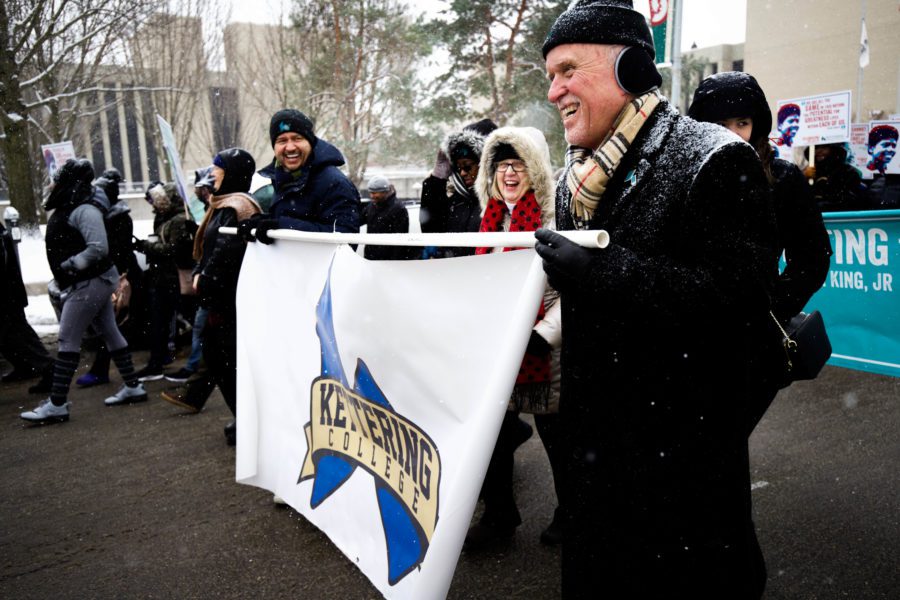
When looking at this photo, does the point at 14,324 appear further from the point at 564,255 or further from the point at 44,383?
the point at 564,255

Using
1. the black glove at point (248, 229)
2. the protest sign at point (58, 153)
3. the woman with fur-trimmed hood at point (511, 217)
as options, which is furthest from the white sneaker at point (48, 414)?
the protest sign at point (58, 153)

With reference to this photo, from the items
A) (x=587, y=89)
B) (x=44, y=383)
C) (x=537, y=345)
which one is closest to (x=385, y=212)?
(x=44, y=383)

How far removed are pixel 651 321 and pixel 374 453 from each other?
1438 mm

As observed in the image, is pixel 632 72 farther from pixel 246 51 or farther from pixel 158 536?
pixel 246 51

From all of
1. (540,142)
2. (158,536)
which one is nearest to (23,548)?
(158,536)

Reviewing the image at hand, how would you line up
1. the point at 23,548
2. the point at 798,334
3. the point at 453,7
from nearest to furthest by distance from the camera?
the point at 798,334 < the point at 23,548 < the point at 453,7

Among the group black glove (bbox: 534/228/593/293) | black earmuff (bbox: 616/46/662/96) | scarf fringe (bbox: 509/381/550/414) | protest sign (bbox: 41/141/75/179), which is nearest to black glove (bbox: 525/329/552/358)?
scarf fringe (bbox: 509/381/550/414)

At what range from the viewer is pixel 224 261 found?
14.5ft

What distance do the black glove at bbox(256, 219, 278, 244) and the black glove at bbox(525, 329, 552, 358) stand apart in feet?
4.97

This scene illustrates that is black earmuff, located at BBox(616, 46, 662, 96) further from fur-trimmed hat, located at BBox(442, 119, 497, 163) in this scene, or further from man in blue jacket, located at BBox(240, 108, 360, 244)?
fur-trimmed hat, located at BBox(442, 119, 497, 163)

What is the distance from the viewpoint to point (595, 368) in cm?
170

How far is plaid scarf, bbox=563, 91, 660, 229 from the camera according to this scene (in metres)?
1.67

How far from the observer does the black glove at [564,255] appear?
5.13ft

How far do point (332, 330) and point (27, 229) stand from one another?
60.5 feet
